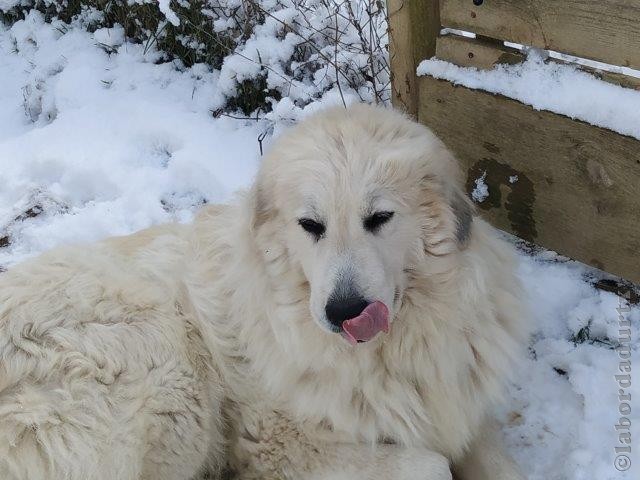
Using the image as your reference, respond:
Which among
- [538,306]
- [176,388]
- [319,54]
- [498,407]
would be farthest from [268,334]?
[319,54]

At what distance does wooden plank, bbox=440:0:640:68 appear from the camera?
2.97 metres

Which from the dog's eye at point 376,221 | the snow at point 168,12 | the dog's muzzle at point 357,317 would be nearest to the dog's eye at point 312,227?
the dog's eye at point 376,221

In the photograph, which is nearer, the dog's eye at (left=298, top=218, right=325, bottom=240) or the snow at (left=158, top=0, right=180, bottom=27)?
the dog's eye at (left=298, top=218, right=325, bottom=240)

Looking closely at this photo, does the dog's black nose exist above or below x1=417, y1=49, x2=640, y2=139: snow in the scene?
below

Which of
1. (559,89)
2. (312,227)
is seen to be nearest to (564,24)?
(559,89)

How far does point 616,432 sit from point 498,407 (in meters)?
0.48

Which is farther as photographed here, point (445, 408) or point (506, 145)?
point (506, 145)

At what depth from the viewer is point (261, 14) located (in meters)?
5.36

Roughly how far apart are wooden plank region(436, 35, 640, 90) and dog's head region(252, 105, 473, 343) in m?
1.04

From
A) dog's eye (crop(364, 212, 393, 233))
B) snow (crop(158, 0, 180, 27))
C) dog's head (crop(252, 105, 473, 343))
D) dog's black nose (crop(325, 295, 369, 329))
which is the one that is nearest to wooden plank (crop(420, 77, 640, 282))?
dog's head (crop(252, 105, 473, 343))

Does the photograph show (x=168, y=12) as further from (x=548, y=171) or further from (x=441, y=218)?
(x=441, y=218)

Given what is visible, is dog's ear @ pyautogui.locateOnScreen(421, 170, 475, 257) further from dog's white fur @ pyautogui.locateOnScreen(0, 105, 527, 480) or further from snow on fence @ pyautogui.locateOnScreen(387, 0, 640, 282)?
snow on fence @ pyautogui.locateOnScreen(387, 0, 640, 282)

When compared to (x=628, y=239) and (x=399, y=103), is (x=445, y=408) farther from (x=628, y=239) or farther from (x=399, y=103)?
(x=399, y=103)

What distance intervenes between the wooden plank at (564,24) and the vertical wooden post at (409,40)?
0.13 metres
